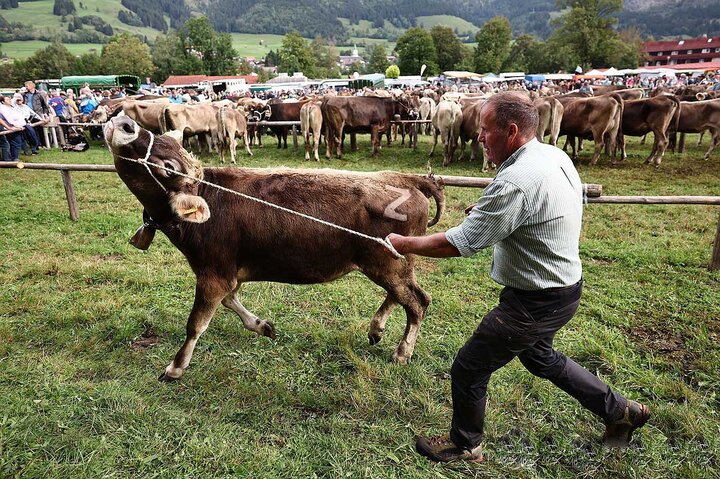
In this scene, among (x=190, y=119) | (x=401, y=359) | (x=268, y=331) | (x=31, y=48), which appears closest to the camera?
(x=401, y=359)

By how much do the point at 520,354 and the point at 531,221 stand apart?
92 cm

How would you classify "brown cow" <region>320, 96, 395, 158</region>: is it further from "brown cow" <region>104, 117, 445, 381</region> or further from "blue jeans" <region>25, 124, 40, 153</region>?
"brown cow" <region>104, 117, 445, 381</region>

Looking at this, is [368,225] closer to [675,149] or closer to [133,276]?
[133,276]

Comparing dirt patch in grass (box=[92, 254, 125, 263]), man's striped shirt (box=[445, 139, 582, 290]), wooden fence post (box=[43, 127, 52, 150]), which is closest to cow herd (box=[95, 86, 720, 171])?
wooden fence post (box=[43, 127, 52, 150])

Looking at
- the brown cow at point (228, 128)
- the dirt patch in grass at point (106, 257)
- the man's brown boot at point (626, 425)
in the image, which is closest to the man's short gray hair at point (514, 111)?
the man's brown boot at point (626, 425)

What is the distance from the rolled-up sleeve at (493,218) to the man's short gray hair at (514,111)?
32 cm

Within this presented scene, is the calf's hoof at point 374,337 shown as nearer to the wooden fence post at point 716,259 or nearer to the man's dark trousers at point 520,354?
the man's dark trousers at point 520,354

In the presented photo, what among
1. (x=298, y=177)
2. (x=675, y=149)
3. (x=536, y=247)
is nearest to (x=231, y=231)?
(x=298, y=177)

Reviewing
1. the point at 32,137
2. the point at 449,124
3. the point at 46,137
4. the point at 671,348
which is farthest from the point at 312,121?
the point at 671,348

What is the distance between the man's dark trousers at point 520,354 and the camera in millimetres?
2494

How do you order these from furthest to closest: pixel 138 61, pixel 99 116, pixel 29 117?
pixel 138 61 → pixel 99 116 → pixel 29 117

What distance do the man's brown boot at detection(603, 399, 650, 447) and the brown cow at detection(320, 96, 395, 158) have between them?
496 inches

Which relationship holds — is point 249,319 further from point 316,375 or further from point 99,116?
point 99,116

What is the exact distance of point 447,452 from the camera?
9.57 ft
